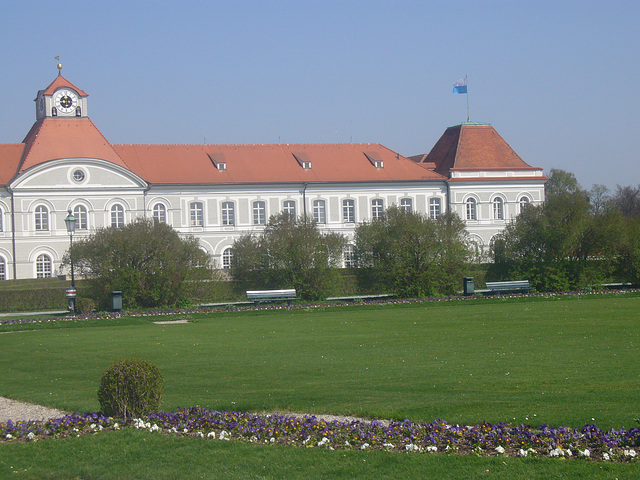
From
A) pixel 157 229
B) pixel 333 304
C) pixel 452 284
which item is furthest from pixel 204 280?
pixel 452 284

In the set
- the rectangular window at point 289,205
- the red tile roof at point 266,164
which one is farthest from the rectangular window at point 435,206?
the rectangular window at point 289,205

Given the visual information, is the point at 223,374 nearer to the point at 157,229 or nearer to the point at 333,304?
the point at 333,304

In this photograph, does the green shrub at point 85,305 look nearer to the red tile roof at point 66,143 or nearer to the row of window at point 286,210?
the row of window at point 286,210

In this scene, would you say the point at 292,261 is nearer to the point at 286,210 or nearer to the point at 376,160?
the point at 286,210

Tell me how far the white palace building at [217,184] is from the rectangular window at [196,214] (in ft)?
0.24

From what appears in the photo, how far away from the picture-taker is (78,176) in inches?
2112

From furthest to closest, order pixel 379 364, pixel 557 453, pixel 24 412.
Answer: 1. pixel 379 364
2. pixel 24 412
3. pixel 557 453

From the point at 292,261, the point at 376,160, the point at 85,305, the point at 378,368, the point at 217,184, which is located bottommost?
the point at 378,368

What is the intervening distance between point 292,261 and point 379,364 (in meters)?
22.9

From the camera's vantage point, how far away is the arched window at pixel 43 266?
5275cm

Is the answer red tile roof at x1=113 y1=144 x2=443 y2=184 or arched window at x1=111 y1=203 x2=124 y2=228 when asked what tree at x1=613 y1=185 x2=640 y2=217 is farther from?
arched window at x1=111 y1=203 x2=124 y2=228

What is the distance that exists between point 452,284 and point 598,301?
8996mm

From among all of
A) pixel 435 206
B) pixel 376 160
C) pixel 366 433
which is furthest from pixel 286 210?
pixel 366 433

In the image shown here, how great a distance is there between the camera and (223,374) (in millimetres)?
15125
